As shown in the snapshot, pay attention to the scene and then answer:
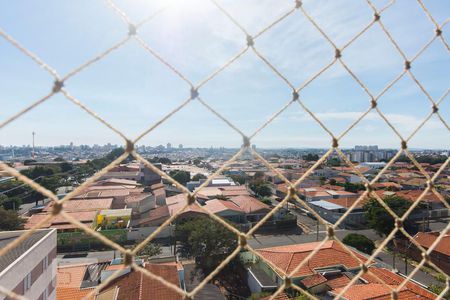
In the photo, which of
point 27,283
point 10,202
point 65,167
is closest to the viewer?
point 27,283

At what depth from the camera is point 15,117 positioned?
0.38 meters

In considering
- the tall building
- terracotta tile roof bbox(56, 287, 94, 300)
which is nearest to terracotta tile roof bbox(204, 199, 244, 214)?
terracotta tile roof bbox(56, 287, 94, 300)

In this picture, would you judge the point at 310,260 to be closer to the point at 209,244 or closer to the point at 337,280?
the point at 337,280

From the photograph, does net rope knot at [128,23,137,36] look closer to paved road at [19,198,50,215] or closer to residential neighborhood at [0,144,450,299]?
residential neighborhood at [0,144,450,299]

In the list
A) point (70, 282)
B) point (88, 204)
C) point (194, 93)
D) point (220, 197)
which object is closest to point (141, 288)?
point (70, 282)

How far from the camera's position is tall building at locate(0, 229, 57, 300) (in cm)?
245

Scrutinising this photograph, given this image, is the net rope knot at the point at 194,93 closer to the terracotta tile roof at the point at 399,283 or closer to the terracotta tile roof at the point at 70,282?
the terracotta tile roof at the point at 399,283

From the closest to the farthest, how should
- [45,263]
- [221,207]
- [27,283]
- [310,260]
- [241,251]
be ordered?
[241,251] → [27,283] → [45,263] → [310,260] → [221,207]

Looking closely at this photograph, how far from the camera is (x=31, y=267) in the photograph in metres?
2.74

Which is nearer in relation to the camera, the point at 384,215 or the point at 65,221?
the point at 384,215

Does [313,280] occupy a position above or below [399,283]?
below

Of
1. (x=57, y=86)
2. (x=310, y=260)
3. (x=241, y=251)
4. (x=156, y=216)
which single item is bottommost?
(x=156, y=216)

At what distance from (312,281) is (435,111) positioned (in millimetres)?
3927

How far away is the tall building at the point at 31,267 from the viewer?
8.04 ft
